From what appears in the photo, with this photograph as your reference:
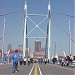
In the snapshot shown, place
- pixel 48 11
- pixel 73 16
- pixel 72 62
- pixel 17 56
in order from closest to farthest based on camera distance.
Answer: pixel 17 56
pixel 72 62
pixel 73 16
pixel 48 11

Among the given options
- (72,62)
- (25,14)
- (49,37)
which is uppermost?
(25,14)

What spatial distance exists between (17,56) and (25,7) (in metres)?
62.6

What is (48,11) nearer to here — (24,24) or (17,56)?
(24,24)

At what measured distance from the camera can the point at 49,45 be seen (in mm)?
78000

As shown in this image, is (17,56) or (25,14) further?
(25,14)

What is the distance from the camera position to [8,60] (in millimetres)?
61000

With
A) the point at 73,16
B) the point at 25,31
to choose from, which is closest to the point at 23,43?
the point at 25,31

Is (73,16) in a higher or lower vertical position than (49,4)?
lower

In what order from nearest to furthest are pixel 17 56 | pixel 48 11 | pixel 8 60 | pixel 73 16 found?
1. pixel 17 56
2. pixel 73 16
3. pixel 8 60
4. pixel 48 11

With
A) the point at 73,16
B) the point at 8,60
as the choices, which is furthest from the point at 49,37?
the point at 73,16

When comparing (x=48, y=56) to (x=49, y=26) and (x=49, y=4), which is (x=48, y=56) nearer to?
(x=49, y=26)

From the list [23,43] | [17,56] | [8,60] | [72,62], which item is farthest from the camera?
[23,43]

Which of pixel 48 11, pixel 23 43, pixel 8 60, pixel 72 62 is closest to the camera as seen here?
pixel 72 62

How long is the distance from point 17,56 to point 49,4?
62.8 m
